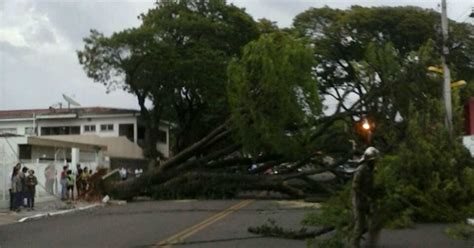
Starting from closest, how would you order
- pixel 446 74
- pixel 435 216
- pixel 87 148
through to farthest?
pixel 435 216
pixel 446 74
pixel 87 148

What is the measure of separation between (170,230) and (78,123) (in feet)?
157

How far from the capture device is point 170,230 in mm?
16609

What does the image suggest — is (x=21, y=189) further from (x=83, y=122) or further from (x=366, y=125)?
(x=83, y=122)

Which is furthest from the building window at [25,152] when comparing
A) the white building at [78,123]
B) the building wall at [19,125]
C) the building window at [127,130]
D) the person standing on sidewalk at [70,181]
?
the building wall at [19,125]

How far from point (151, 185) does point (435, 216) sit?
1714cm

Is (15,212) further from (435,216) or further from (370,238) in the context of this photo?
(370,238)

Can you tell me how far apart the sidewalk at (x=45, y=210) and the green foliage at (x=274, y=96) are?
7.41 metres

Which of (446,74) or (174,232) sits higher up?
(446,74)

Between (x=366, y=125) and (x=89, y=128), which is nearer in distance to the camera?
(x=366, y=125)

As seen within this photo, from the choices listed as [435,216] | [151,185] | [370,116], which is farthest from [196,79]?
[435,216]

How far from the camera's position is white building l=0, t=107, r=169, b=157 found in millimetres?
61156

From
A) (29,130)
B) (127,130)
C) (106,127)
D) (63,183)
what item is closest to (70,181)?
(63,183)

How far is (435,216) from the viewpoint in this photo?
56.3 feet

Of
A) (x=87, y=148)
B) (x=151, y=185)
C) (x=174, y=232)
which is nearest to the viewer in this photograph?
(x=174, y=232)
